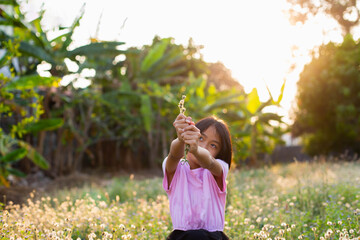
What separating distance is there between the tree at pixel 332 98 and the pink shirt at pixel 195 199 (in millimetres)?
12165

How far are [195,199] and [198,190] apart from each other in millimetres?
58

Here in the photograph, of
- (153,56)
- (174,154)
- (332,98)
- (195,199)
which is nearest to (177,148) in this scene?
(174,154)

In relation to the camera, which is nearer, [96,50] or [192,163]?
[192,163]

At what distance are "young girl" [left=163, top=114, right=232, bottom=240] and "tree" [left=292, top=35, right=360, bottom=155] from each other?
39.7 feet

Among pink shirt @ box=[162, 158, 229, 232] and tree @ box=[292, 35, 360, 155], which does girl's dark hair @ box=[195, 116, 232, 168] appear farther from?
tree @ box=[292, 35, 360, 155]

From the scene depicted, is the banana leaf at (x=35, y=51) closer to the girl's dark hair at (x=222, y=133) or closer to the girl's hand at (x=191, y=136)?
the girl's dark hair at (x=222, y=133)

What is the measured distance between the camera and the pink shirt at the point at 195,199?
2.04m

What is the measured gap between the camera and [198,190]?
6.91ft

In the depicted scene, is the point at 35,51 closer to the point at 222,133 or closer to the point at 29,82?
the point at 29,82

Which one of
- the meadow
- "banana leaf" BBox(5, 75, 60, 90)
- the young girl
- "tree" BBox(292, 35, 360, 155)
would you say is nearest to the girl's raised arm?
the young girl

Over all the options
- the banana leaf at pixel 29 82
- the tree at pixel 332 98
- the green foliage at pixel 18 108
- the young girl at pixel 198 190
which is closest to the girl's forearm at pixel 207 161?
the young girl at pixel 198 190

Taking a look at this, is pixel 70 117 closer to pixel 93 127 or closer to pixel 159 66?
pixel 93 127

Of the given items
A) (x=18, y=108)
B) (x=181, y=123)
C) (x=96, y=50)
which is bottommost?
(x=181, y=123)

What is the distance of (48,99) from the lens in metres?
8.98
